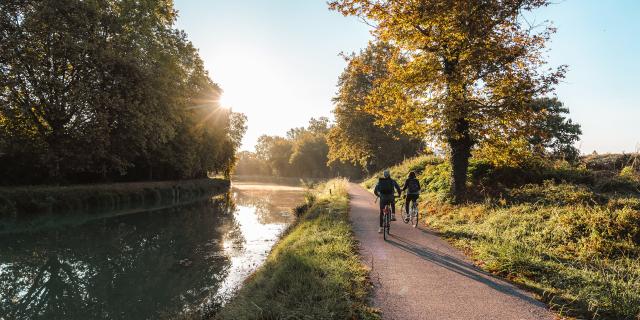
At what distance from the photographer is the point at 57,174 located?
877 inches

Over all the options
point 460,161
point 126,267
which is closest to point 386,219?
point 460,161

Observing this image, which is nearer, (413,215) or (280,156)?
(413,215)

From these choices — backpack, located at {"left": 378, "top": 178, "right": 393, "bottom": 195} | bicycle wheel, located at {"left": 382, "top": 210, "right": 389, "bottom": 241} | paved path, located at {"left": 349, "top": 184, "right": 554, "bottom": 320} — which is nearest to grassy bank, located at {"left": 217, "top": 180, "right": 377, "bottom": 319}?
paved path, located at {"left": 349, "top": 184, "right": 554, "bottom": 320}

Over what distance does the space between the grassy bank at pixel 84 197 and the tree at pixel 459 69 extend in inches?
729

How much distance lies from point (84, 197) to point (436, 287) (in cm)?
2332

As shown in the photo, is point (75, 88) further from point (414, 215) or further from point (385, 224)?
point (414, 215)

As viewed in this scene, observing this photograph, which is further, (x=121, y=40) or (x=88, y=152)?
(x=121, y=40)

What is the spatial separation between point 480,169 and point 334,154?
27.3 metres

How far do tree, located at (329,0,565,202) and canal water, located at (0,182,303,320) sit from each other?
325 inches

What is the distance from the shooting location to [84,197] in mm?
22484

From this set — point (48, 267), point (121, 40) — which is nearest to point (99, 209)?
point (121, 40)

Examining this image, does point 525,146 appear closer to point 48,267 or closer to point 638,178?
point 638,178

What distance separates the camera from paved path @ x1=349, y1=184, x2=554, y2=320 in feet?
18.0

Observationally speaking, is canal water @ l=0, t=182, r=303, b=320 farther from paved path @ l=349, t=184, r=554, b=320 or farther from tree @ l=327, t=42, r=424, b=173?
tree @ l=327, t=42, r=424, b=173
